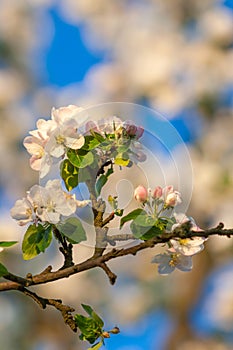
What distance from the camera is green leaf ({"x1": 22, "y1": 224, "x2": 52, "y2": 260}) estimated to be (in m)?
0.70

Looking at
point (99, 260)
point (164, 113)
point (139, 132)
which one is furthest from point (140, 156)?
point (164, 113)

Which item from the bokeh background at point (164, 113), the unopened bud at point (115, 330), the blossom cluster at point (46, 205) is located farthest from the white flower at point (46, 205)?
the bokeh background at point (164, 113)

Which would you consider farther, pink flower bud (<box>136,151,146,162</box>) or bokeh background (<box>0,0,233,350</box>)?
bokeh background (<box>0,0,233,350</box>)

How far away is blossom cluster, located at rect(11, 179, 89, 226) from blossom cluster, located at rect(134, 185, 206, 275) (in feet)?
0.20

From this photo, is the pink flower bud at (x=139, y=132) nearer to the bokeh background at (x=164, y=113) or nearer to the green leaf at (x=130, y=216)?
the green leaf at (x=130, y=216)

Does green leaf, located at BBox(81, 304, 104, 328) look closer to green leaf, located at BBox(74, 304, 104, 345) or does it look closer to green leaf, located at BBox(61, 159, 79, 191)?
green leaf, located at BBox(74, 304, 104, 345)

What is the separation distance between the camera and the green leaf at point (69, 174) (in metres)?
0.70

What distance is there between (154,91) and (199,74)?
34 cm

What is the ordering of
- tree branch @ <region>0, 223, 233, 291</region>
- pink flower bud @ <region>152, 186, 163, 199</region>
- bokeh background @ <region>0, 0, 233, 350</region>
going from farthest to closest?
bokeh background @ <region>0, 0, 233, 350</region>, pink flower bud @ <region>152, 186, 163, 199</region>, tree branch @ <region>0, 223, 233, 291</region>

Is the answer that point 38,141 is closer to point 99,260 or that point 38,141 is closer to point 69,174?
point 69,174

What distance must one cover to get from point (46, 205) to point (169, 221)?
0.11m

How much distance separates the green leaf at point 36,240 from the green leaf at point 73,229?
13 mm

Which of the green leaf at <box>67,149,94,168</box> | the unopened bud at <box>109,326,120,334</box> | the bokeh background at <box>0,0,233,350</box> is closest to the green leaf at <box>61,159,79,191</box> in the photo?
the green leaf at <box>67,149,94,168</box>

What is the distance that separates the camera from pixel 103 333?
0.70 m
